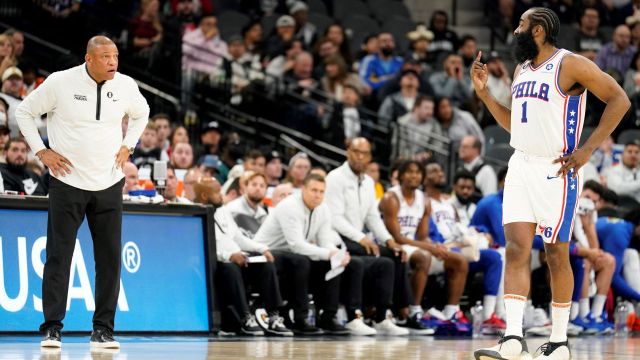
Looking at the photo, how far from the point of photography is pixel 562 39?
20625 millimetres

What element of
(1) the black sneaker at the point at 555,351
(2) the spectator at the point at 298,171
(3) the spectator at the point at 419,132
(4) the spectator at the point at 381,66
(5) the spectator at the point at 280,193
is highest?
(4) the spectator at the point at 381,66

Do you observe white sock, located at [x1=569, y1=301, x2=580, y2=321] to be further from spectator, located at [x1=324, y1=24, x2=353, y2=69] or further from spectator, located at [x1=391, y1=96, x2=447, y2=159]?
spectator, located at [x1=324, y1=24, x2=353, y2=69]

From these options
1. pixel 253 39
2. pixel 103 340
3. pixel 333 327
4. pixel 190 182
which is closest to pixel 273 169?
pixel 190 182

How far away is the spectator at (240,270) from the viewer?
10977 mm

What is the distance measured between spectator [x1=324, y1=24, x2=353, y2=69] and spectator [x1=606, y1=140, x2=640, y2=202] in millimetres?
4117

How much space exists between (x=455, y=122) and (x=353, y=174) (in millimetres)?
4736

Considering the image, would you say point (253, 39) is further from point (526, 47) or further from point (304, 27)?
point (526, 47)

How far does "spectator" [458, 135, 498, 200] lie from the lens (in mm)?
15086

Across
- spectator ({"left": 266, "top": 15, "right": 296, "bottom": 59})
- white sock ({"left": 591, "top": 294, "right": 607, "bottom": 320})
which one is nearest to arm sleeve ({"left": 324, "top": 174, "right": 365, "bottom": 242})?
white sock ({"left": 591, "top": 294, "right": 607, "bottom": 320})

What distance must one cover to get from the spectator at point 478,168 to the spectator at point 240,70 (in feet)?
9.63

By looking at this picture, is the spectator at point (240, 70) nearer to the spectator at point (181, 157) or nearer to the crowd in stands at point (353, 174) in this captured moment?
the crowd in stands at point (353, 174)

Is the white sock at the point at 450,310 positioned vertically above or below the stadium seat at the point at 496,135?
below

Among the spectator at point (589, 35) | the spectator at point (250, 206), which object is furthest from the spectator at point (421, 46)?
the spectator at point (250, 206)

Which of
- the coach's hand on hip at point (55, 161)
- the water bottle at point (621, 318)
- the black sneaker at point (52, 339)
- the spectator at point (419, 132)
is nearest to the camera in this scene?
the black sneaker at point (52, 339)
